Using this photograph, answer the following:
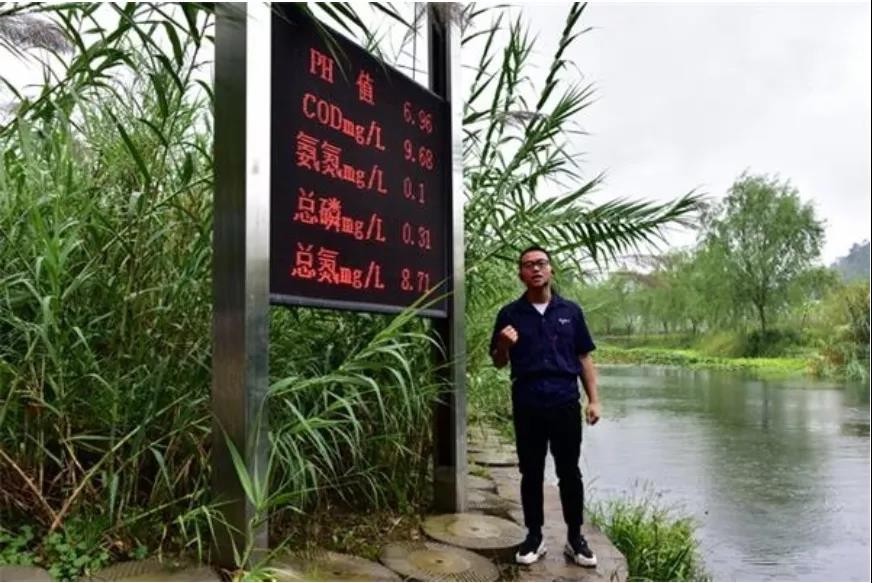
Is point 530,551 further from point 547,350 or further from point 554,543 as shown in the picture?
point 547,350

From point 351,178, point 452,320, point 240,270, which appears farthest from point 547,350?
point 240,270

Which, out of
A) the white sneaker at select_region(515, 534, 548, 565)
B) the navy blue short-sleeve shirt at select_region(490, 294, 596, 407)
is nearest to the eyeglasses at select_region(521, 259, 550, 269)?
the navy blue short-sleeve shirt at select_region(490, 294, 596, 407)

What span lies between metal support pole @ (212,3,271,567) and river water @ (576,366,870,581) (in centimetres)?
201

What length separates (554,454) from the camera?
2.06 m

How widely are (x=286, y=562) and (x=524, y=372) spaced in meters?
0.84

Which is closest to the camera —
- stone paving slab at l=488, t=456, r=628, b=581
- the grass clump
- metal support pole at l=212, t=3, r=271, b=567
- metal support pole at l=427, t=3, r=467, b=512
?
metal support pole at l=212, t=3, r=271, b=567

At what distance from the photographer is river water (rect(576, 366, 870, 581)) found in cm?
305

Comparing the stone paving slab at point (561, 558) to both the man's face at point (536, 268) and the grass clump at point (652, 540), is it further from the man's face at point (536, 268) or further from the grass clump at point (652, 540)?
the man's face at point (536, 268)

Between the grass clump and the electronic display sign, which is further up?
the electronic display sign

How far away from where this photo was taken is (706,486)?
418 centimetres

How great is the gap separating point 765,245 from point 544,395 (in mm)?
12244

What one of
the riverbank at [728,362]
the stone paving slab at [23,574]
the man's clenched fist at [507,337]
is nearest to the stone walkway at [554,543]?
the man's clenched fist at [507,337]

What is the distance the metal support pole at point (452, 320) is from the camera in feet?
7.93

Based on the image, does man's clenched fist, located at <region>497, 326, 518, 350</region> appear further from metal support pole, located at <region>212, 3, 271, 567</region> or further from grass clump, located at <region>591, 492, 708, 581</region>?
grass clump, located at <region>591, 492, 708, 581</region>
